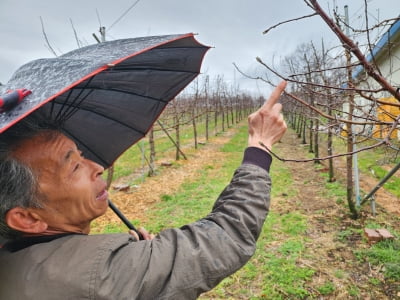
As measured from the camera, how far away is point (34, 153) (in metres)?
1.04

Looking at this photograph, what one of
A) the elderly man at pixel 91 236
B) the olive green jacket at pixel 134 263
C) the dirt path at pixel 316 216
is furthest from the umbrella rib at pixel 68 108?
the dirt path at pixel 316 216

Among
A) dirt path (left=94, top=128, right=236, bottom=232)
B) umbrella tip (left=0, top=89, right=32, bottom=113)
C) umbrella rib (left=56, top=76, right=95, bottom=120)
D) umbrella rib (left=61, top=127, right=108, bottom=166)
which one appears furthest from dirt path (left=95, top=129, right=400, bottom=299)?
umbrella tip (left=0, top=89, right=32, bottom=113)

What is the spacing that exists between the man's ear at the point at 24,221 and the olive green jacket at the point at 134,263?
9cm

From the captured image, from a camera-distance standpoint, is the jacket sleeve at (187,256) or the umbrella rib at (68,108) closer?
the jacket sleeve at (187,256)

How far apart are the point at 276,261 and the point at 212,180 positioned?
4826mm

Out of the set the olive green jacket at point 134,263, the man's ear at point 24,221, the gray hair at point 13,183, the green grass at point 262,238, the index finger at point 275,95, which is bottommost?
the green grass at point 262,238

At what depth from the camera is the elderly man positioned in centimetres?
80

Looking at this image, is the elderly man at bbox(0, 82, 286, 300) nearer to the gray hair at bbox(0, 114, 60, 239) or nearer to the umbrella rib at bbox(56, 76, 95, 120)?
the gray hair at bbox(0, 114, 60, 239)

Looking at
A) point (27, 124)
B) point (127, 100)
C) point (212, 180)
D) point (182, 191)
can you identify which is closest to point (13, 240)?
point (27, 124)

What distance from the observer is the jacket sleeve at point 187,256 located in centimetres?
80

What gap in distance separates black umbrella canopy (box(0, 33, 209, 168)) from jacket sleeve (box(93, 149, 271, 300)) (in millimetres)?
495

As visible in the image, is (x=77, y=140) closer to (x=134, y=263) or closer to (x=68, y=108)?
(x=68, y=108)

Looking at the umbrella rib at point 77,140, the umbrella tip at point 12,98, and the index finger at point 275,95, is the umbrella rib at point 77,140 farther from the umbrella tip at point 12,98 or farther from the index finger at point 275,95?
the index finger at point 275,95

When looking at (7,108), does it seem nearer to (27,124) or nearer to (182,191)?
(27,124)
